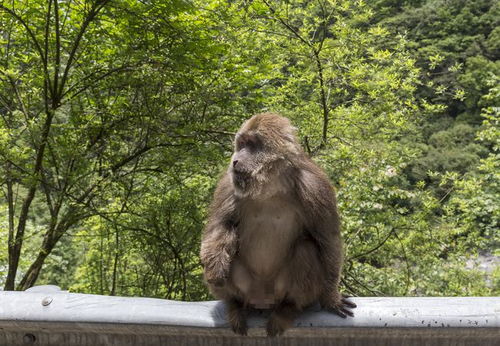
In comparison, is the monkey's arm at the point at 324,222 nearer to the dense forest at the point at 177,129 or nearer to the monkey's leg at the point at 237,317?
the monkey's leg at the point at 237,317

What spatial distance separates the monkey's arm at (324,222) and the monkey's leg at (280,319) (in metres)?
0.25

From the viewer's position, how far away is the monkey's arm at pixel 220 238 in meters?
2.88

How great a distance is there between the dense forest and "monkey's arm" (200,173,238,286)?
2.31 metres

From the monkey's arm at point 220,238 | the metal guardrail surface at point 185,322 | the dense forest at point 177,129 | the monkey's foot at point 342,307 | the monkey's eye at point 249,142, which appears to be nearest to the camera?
the metal guardrail surface at point 185,322

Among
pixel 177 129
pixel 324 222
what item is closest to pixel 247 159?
pixel 324 222

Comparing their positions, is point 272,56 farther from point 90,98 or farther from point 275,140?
point 275,140

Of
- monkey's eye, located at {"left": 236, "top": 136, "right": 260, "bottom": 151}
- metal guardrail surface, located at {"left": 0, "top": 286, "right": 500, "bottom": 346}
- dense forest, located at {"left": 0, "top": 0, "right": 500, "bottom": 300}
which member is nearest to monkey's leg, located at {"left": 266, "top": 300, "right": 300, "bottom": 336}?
metal guardrail surface, located at {"left": 0, "top": 286, "right": 500, "bottom": 346}

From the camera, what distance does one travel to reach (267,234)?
10.2 feet

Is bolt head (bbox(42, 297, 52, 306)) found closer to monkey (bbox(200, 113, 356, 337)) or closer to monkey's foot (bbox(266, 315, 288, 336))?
monkey (bbox(200, 113, 356, 337))

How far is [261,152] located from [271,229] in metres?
0.49

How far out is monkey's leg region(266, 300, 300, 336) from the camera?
253 cm

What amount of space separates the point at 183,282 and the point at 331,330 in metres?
5.17

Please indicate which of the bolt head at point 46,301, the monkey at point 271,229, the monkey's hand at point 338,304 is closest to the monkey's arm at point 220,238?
the monkey at point 271,229

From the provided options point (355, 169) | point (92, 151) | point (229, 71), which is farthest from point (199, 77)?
point (355, 169)
